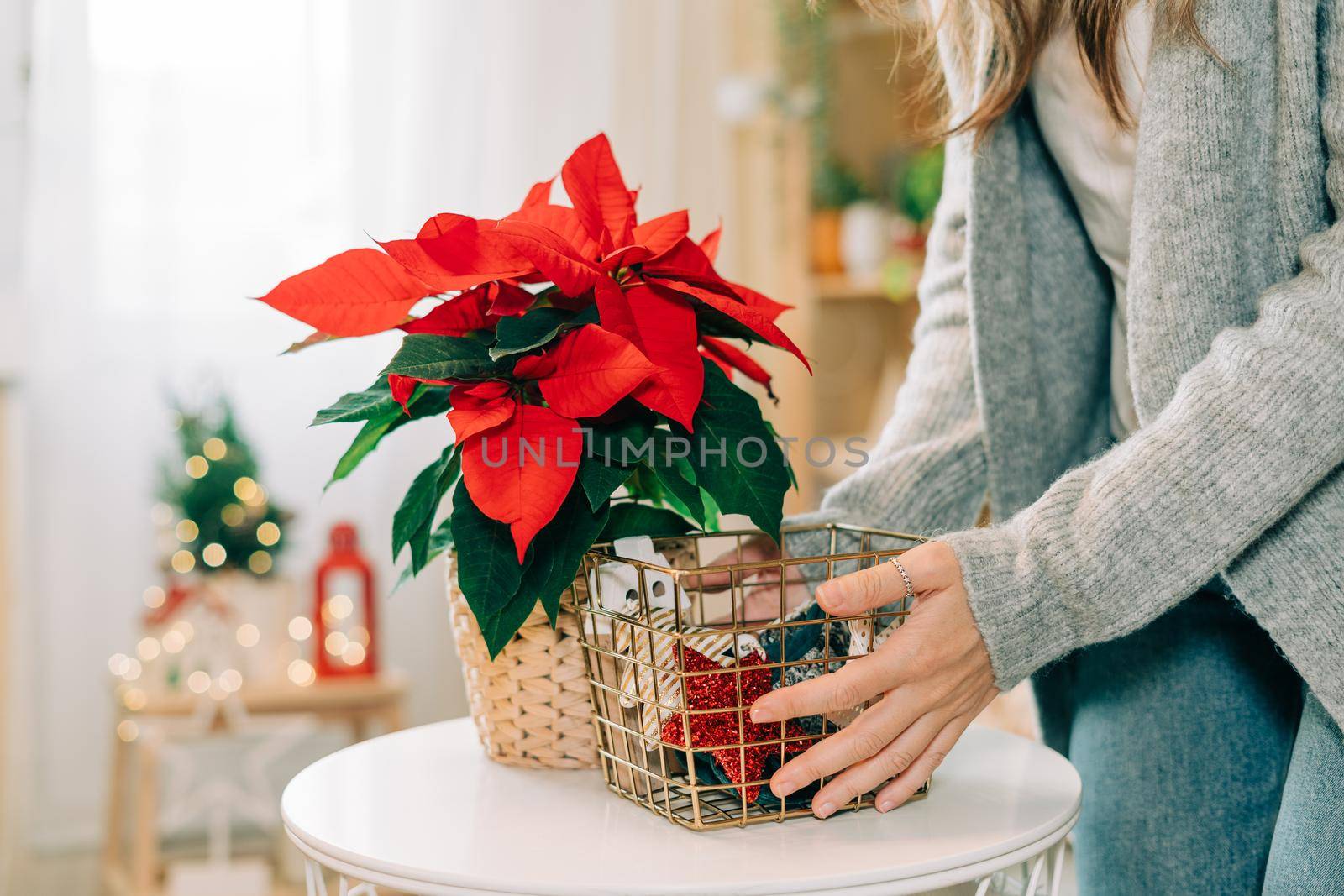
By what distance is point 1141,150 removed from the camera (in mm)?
723

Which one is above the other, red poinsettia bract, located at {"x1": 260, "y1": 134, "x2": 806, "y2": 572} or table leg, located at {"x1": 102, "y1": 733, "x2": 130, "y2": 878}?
red poinsettia bract, located at {"x1": 260, "y1": 134, "x2": 806, "y2": 572}

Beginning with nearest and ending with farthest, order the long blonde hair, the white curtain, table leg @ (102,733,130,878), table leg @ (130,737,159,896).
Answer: the long blonde hair → table leg @ (130,737,159,896) → table leg @ (102,733,130,878) → the white curtain

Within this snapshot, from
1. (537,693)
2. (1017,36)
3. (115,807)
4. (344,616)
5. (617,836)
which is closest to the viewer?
(617,836)

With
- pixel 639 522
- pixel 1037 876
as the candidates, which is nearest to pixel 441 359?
pixel 639 522

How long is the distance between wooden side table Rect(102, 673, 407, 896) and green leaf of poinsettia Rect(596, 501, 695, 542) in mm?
1264

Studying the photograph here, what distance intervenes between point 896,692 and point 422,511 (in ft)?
0.92

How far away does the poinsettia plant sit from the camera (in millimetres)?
579

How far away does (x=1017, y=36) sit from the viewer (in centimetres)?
81

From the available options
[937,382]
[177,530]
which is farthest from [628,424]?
[177,530]

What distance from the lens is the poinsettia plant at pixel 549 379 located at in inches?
22.8

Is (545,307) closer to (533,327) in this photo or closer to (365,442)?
(533,327)

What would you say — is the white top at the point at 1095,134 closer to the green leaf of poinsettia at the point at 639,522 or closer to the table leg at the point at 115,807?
the green leaf of poinsettia at the point at 639,522

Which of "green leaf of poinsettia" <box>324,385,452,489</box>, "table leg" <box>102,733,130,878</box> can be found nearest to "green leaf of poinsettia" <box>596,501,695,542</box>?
"green leaf of poinsettia" <box>324,385,452,489</box>

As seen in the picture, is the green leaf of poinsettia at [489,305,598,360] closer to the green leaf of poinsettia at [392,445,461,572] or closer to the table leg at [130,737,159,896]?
the green leaf of poinsettia at [392,445,461,572]
